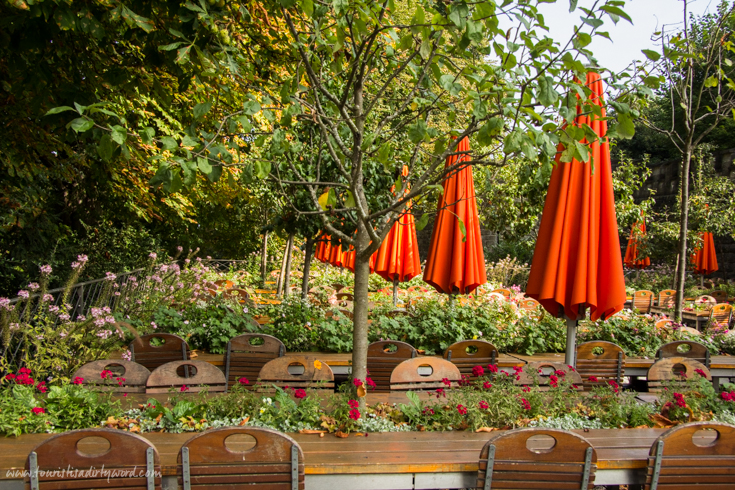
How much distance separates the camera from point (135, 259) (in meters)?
10.2

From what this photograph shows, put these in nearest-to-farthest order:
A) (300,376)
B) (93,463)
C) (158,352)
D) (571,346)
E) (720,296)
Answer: (93,463) < (300,376) < (571,346) < (158,352) < (720,296)

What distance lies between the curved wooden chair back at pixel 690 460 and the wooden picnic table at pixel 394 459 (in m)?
0.08

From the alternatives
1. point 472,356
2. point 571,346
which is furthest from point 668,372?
point 472,356

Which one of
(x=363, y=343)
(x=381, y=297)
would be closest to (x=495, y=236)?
(x=381, y=297)

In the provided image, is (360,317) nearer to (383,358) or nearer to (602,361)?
(383,358)

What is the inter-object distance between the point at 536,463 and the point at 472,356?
6.50ft

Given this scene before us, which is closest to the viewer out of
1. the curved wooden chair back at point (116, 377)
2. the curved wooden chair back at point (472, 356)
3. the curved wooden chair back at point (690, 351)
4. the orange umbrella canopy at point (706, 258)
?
the curved wooden chair back at point (116, 377)

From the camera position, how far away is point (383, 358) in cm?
409

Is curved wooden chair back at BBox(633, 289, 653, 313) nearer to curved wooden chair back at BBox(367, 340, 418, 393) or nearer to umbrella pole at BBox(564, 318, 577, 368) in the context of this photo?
umbrella pole at BBox(564, 318, 577, 368)

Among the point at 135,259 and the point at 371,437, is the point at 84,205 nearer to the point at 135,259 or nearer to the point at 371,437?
the point at 135,259

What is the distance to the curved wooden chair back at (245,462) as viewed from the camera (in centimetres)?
196

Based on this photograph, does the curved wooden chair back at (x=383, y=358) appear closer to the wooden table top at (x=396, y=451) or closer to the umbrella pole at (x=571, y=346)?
the umbrella pole at (x=571, y=346)

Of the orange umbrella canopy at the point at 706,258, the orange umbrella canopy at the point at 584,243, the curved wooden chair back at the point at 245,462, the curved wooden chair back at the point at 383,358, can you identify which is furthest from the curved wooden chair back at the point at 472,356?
the orange umbrella canopy at the point at 706,258

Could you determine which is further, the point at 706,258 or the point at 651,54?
the point at 706,258
